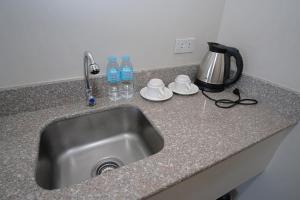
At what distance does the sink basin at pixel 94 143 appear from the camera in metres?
0.75

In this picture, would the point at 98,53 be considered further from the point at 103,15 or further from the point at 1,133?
the point at 1,133

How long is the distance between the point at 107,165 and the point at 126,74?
483mm

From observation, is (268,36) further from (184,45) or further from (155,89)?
(155,89)

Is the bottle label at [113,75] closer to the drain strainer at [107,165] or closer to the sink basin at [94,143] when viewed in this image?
the sink basin at [94,143]

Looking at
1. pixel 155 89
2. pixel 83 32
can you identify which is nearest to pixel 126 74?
pixel 155 89

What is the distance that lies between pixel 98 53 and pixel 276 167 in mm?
1189

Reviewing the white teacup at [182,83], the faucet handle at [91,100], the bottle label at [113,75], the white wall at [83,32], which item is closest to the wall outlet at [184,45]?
the white wall at [83,32]

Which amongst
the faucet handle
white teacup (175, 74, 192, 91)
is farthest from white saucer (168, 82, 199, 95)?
the faucet handle

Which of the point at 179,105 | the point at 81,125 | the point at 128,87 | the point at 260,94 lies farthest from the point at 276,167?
the point at 81,125

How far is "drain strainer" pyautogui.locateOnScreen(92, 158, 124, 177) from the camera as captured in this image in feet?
2.57

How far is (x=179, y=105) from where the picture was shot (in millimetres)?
918

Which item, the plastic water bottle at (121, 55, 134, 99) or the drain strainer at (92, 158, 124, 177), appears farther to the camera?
the plastic water bottle at (121, 55, 134, 99)

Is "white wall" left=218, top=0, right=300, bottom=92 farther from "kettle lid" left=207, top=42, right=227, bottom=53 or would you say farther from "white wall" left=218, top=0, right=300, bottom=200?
"kettle lid" left=207, top=42, right=227, bottom=53

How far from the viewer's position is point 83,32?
759 mm
